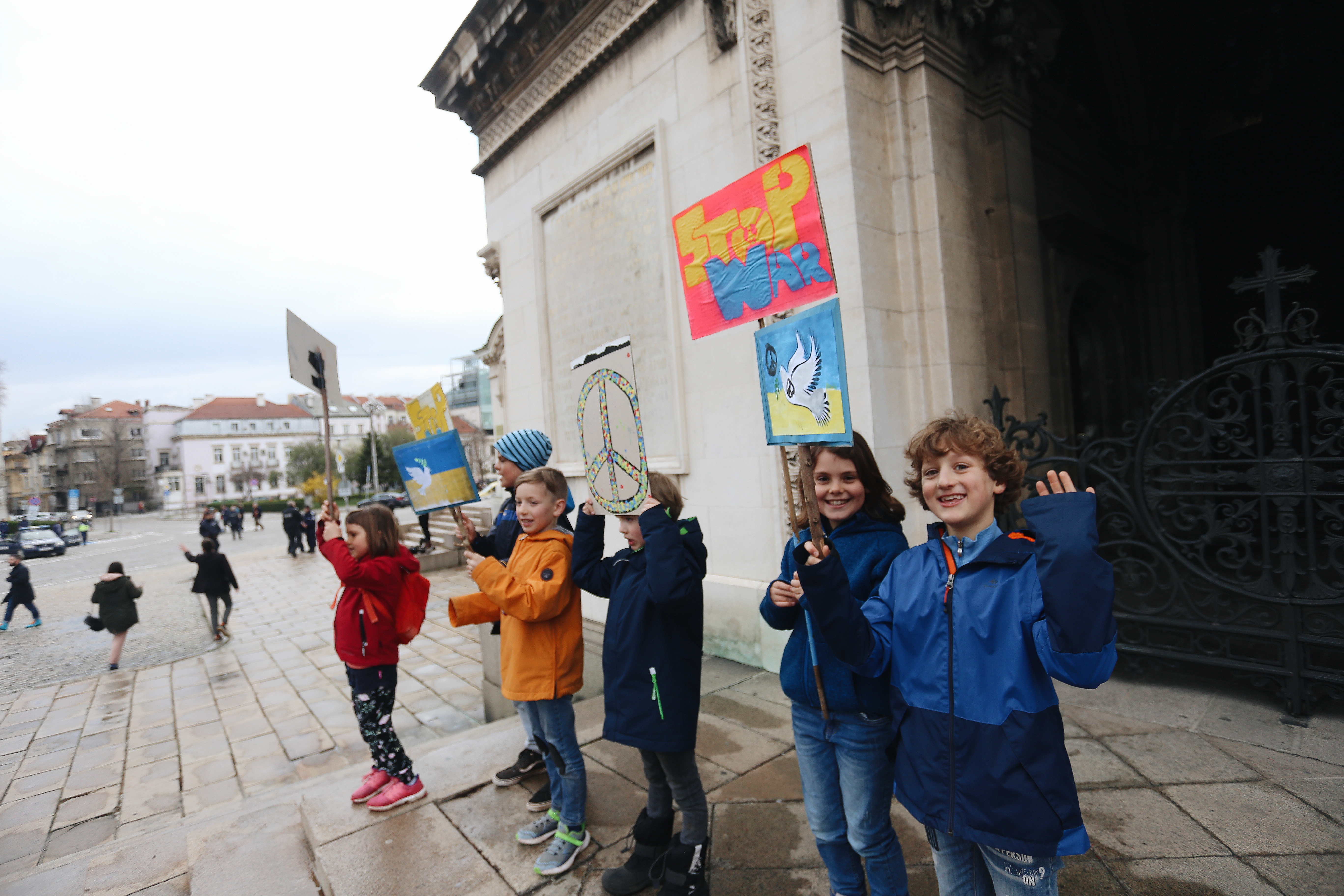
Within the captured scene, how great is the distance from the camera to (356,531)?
3.89 m

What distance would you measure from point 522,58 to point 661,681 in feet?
27.0

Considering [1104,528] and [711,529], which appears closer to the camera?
[1104,528]

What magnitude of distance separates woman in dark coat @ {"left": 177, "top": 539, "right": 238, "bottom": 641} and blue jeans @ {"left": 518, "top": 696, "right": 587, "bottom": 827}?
10339 mm

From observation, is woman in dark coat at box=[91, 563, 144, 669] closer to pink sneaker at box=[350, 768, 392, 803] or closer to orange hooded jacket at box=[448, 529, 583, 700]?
pink sneaker at box=[350, 768, 392, 803]

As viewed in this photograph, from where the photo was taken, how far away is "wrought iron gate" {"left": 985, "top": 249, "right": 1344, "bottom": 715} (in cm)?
375

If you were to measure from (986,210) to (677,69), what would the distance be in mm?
3186

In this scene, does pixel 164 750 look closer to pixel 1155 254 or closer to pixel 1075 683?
pixel 1075 683

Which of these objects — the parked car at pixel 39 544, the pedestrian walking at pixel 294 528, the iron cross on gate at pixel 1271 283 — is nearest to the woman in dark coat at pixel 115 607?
the pedestrian walking at pixel 294 528

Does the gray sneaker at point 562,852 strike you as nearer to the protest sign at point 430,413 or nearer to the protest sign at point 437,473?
the protest sign at point 437,473

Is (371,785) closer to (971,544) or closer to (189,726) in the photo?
(971,544)

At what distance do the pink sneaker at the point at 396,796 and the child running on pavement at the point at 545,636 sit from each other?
810 millimetres

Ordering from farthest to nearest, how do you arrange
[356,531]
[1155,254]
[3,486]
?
[3,486] → [1155,254] → [356,531]

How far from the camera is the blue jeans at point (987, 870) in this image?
5.76ft

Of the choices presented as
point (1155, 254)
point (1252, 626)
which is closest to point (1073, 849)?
point (1252, 626)
